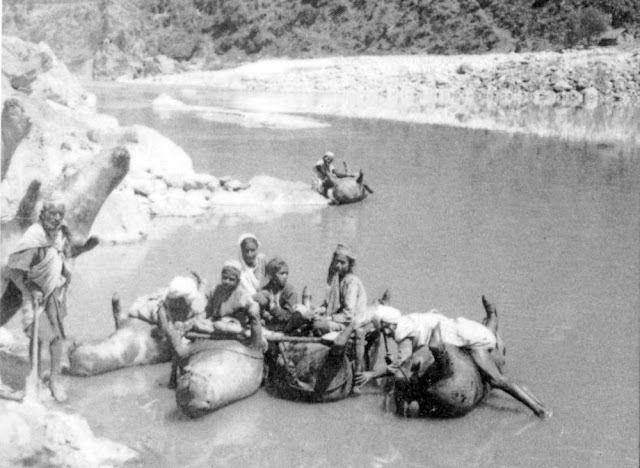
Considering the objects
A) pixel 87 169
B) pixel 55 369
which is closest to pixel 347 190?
pixel 87 169

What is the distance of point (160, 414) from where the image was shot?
480 centimetres

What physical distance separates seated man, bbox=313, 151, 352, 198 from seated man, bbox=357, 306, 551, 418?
5.48 metres

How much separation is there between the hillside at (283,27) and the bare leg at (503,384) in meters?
6.47

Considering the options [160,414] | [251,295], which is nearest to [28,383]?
[160,414]

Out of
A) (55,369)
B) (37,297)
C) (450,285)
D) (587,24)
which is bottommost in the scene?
(450,285)

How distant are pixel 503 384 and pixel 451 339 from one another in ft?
1.41

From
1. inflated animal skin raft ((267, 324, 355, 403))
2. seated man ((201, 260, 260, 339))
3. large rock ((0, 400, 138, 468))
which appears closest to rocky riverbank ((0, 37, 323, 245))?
seated man ((201, 260, 260, 339))

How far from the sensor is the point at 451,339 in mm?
4836

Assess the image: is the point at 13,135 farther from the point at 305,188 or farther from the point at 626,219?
the point at 626,219

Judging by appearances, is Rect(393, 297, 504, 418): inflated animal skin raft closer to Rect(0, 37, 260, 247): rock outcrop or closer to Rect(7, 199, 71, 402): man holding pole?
Rect(7, 199, 71, 402): man holding pole

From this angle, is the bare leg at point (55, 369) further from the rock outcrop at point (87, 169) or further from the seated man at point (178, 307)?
the rock outcrop at point (87, 169)

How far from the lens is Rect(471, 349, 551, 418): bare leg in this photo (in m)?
4.71

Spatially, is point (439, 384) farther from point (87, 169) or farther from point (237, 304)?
point (87, 169)

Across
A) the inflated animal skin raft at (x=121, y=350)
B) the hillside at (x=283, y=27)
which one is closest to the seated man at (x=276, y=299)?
the inflated animal skin raft at (x=121, y=350)
